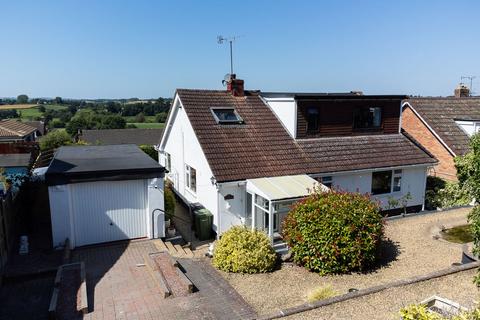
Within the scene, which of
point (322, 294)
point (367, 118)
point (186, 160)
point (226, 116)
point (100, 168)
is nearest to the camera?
point (322, 294)

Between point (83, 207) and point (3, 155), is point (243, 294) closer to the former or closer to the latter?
point (83, 207)

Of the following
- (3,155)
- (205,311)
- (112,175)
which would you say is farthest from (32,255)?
(3,155)

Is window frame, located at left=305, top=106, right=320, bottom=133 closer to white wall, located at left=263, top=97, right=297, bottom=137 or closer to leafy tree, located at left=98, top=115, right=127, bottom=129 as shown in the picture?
white wall, located at left=263, top=97, right=297, bottom=137

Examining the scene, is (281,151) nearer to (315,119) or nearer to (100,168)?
(315,119)

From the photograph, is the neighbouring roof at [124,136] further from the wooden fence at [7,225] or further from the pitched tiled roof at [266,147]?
the wooden fence at [7,225]

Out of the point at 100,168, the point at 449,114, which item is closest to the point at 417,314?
the point at 100,168

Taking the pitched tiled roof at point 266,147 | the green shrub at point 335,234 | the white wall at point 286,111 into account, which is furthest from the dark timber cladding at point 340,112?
the green shrub at point 335,234

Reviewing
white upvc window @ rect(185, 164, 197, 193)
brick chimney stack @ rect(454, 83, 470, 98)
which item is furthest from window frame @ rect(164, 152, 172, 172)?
brick chimney stack @ rect(454, 83, 470, 98)
